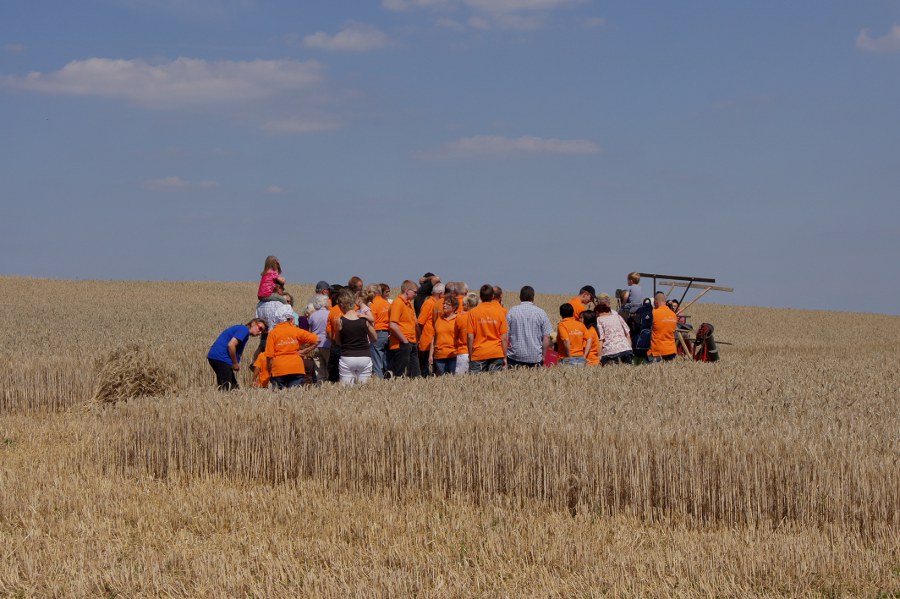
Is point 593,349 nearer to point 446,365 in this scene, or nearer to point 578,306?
point 578,306

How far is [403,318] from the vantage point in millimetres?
15281

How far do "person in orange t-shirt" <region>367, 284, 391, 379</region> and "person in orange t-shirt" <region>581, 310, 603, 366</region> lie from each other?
303 cm

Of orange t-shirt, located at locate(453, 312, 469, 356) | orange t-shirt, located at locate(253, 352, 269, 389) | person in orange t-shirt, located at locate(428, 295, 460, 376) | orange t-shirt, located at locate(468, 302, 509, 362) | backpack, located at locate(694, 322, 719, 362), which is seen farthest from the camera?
backpack, located at locate(694, 322, 719, 362)

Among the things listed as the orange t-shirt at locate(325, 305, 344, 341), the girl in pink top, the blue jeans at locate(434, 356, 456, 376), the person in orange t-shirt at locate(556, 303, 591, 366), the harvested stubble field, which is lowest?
the harvested stubble field

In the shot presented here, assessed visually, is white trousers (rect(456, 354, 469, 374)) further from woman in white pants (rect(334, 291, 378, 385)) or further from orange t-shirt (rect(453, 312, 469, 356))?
woman in white pants (rect(334, 291, 378, 385))

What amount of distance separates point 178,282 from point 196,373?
41.7 m

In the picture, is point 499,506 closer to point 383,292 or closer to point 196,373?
point 383,292

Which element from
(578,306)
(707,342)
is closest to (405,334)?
(578,306)

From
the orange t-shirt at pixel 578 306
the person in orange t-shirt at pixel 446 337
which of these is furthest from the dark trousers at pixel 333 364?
the orange t-shirt at pixel 578 306

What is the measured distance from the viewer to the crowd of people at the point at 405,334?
13609mm

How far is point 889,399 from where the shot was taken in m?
11.7

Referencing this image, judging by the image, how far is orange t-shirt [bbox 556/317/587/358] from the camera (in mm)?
15078

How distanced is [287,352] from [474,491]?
452 cm

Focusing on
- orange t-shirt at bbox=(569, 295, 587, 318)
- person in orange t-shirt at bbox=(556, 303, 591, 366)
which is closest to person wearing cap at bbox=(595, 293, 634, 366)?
orange t-shirt at bbox=(569, 295, 587, 318)
